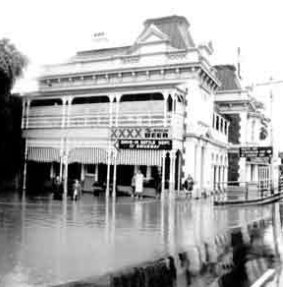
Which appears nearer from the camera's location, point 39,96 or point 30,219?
point 30,219

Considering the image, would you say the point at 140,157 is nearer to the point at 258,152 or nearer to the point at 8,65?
the point at 258,152

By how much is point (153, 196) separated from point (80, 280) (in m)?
20.6

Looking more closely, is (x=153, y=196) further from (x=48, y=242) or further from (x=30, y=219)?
(x=48, y=242)

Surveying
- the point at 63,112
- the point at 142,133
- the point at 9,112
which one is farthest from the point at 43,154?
the point at 142,133

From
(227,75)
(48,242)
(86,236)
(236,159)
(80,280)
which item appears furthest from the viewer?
(227,75)

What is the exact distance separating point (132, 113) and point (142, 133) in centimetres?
180

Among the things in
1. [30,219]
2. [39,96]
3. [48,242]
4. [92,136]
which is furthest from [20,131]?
[48,242]

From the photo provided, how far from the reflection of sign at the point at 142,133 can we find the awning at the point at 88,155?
1.67m

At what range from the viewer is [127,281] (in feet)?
23.6

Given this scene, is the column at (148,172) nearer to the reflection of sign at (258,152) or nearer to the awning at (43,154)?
the awning at (43,154)

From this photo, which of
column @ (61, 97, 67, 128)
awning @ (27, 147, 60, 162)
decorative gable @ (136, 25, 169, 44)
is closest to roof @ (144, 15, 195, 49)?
decorative gable @ (136, 25, 169, 44)

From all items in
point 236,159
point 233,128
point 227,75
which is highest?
point 227,75

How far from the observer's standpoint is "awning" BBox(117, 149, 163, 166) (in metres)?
26.7

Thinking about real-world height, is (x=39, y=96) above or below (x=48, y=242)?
above
